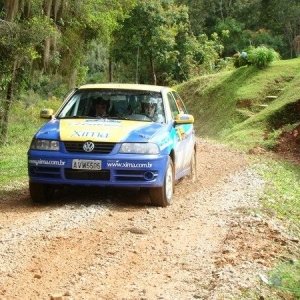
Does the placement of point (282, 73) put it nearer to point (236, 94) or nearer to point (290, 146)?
point (236, 94)

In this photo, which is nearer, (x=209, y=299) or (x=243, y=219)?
(x=209, y=299)

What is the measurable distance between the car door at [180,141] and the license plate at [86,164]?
139cm

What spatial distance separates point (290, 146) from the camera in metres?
16.8

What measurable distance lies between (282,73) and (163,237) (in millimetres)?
19720

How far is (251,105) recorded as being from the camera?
24.1m

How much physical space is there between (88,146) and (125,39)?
33.6 meters

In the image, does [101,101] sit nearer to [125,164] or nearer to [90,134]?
[90,134]

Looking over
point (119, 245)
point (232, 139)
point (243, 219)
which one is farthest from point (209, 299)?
point (232, 139)

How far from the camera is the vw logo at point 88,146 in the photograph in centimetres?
816

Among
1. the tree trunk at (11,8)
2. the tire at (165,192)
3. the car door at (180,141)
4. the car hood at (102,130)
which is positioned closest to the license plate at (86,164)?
the car hood at (102,130)

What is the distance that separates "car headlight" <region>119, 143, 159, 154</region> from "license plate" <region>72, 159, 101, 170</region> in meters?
0.34

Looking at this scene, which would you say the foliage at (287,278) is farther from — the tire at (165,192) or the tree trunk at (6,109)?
the tree trunk at (6,109)

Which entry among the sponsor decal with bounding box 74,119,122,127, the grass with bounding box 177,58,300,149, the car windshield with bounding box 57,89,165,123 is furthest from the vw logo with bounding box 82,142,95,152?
the grass with bounding box 177,58,300,149

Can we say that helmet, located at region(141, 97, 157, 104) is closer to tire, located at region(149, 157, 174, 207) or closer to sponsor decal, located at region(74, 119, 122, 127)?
sponsor decal, located at region(74, 119, 122, 127)
